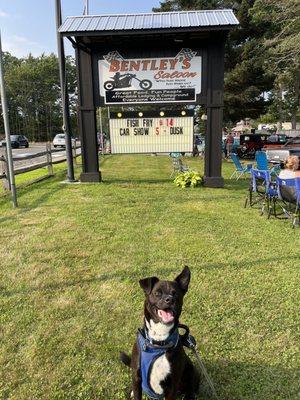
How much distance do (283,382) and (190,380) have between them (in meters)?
0.73

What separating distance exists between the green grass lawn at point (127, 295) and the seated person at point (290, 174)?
52 centimetres

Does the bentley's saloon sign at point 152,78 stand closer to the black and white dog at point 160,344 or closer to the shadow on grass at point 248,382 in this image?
the shadow on grass at point 248,382

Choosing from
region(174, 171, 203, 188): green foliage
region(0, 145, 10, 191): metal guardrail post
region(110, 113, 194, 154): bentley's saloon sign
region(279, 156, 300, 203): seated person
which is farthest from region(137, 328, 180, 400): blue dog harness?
region(110, 113, 194, 154): bentley's saloon sign

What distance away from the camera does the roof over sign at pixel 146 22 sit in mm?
8703

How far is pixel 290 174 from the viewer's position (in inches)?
260

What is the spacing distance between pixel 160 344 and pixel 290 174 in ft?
17.9

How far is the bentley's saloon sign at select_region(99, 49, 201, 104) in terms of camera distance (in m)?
9.38

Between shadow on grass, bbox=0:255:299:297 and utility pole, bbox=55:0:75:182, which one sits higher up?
utility pole, bbox=55:0:75:182

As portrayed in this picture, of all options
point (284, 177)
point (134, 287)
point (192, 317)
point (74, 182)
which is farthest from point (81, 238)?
point (74, 182)

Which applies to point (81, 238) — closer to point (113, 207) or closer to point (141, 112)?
point (113, 207)

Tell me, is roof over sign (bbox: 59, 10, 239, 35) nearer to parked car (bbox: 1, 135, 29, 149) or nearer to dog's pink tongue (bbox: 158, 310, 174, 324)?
dog's pink tongue (bbox: 158, 310, 174, 324)

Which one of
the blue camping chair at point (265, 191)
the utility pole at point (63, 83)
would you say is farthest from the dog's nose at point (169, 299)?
the utility pole at point (63, 83)

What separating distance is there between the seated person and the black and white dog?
481 cm

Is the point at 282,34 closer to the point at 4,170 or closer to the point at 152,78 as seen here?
the point at 152,78
